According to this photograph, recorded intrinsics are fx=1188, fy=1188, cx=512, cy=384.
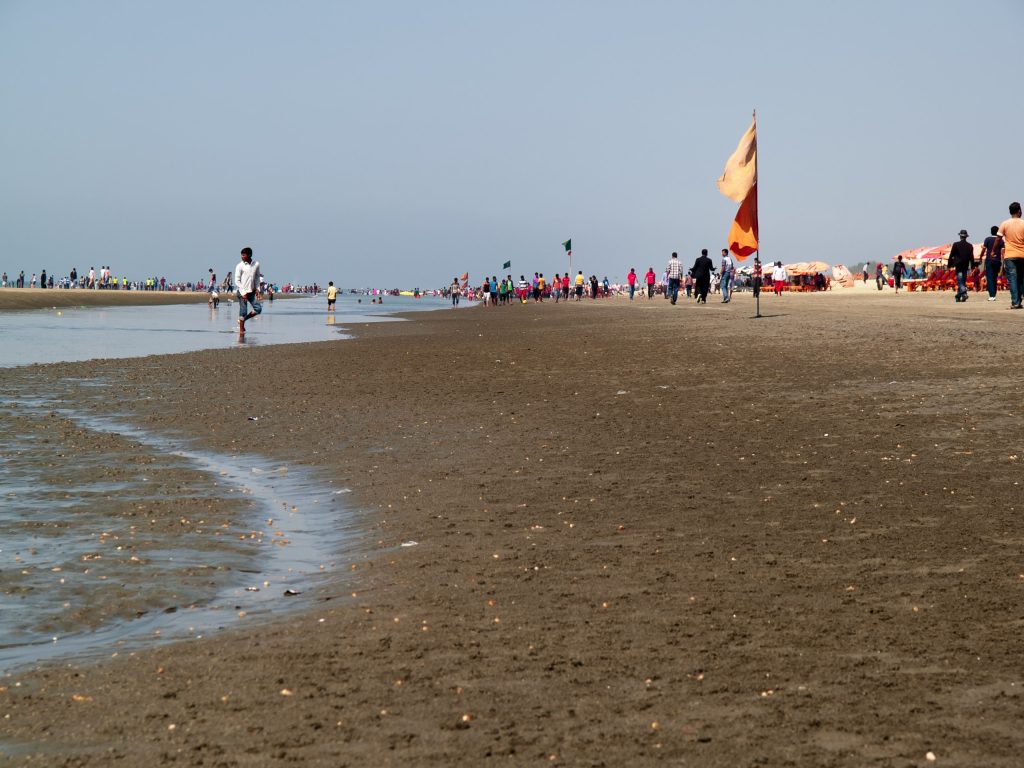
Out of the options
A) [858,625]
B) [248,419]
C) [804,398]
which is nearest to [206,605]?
[858,625]

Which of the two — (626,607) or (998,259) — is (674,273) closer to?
(998,259)

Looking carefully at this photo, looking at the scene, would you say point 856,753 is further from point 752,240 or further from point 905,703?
point 752,240

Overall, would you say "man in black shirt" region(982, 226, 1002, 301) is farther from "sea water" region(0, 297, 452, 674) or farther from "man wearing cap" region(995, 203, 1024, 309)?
"sea water" region(0, 297, 452, 674)

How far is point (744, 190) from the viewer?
2875 centimetres

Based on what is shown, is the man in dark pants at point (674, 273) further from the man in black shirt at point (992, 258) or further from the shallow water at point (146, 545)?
the shallow water at point (146, 545)

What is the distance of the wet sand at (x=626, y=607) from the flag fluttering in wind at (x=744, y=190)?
49.8 feet

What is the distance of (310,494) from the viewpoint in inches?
363

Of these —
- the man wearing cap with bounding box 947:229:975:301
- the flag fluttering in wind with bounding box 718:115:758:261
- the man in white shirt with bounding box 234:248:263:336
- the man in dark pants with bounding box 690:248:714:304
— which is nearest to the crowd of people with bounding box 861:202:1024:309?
the man wearing cap with bounding box 947:229:975:301

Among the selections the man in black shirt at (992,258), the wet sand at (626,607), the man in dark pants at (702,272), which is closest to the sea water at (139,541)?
the wet sand at (626,607)

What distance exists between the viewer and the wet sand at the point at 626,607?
409cm

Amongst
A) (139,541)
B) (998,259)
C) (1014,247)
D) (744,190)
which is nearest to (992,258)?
(998,259)

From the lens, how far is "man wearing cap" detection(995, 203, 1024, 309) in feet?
79.3

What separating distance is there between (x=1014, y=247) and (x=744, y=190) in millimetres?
6615

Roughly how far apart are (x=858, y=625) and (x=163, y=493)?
5705 millimetres
